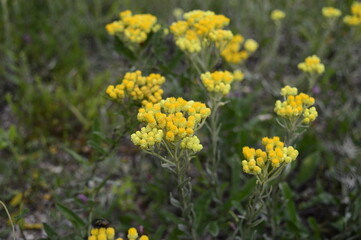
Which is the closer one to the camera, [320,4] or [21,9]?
[21,9]

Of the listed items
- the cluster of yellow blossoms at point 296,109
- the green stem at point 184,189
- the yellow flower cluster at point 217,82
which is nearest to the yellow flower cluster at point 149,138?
the green stem at point 184,189

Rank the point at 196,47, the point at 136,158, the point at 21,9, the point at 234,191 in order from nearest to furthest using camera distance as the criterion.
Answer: the point at 196,47, the point at 234,191, the point at 136,158, the point at 21,9

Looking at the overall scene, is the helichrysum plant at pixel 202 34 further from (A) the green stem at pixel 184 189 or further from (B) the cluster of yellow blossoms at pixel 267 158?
(B) the cluster of yellow blossoms at pixel 267 158

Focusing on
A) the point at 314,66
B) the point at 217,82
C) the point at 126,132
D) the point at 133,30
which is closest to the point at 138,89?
the point at 126,132

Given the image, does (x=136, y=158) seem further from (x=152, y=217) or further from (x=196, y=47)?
(x=196, y=47)

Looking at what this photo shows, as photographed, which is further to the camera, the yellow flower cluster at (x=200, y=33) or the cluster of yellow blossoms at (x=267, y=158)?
the yellow flower cluster at (x=200, y=33)

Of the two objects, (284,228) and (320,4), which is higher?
(320,4)

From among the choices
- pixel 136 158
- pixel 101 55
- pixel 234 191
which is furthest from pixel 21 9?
pixel 234 191
